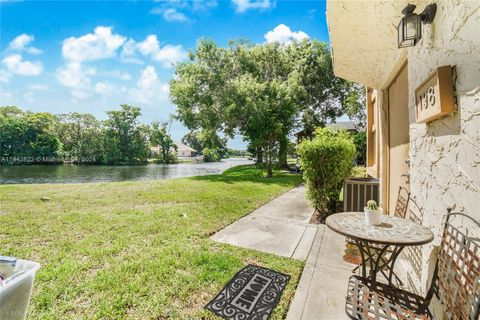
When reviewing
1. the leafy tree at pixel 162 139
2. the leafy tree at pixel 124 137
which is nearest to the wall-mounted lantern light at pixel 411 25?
the leafy tree at pixel 124 137

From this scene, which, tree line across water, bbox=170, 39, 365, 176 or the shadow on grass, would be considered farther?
tree line across water, bbox=170, 39, 365, 176

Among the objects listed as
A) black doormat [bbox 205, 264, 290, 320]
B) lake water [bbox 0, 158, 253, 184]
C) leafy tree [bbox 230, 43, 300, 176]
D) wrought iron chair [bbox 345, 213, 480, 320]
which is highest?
leafy tree [bbox 230, 43, 300, 176]

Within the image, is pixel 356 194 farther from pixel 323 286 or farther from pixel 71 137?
pixel 71 137

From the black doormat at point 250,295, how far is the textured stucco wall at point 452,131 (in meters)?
1.43

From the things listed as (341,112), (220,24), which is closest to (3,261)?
(220,24)

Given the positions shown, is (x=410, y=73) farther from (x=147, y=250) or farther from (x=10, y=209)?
(x=10, y=209)

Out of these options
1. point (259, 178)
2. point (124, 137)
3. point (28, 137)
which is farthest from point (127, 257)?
point (28, 137)

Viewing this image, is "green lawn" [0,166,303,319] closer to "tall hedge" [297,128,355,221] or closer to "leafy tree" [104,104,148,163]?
"tall hedge" [297,128,355,221]

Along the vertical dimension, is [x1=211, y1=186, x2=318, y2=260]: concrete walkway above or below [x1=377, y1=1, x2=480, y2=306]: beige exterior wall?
below

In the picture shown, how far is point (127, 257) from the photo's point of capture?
3289mm

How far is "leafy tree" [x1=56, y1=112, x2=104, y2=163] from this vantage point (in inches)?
1763

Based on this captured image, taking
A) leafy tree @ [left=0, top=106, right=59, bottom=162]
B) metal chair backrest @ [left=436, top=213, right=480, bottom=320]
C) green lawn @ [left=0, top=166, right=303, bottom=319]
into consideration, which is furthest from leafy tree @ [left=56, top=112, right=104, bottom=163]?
metal chair backrest @ [left=436, top=213, right=480, bottom=320]

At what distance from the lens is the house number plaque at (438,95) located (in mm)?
1624

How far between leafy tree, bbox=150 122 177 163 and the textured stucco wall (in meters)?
51.9
